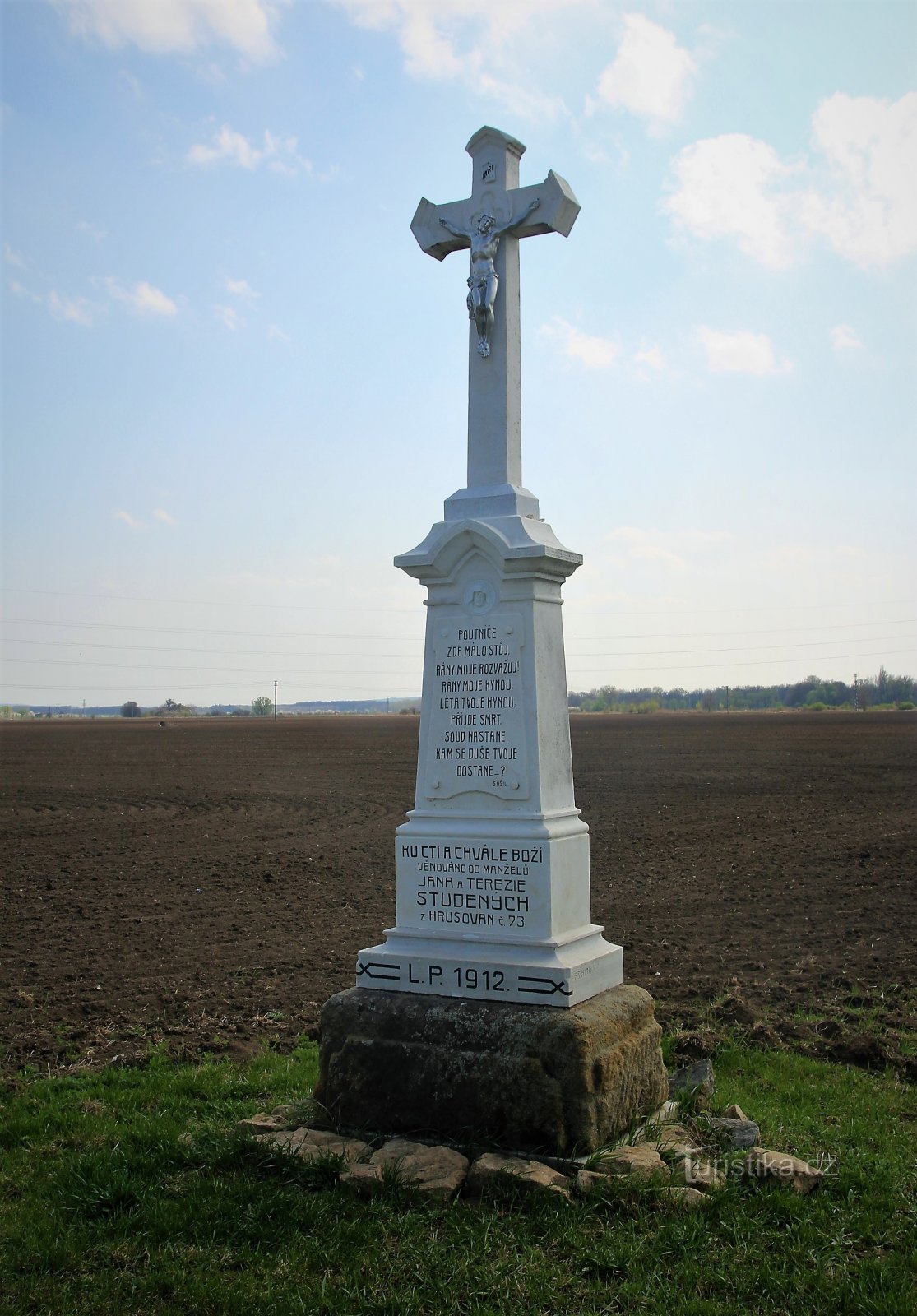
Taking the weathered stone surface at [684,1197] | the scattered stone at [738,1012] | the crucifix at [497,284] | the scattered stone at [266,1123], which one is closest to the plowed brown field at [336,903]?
the scattered stone at [738,1012]

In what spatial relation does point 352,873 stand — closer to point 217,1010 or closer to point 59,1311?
point 217,1010

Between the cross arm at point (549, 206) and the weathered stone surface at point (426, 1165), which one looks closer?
the weathered stone surface at point (426, 1165)

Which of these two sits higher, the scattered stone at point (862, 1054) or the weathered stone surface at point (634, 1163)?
the weathered stone surface at point (634, 1163)

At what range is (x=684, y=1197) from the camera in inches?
183

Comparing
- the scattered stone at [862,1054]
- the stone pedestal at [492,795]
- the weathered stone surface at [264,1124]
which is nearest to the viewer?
the weathered stone surface at [264,1124]

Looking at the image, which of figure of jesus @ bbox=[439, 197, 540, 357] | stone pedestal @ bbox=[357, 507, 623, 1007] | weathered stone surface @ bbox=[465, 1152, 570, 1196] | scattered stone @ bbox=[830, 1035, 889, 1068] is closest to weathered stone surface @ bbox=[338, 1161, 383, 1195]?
weathered stone surface @ bbox=[465, 1152, 570, 1196]

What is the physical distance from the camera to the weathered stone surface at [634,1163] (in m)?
4.80

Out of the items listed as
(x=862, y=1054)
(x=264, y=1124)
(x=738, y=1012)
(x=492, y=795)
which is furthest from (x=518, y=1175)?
(x=738, y=1012)

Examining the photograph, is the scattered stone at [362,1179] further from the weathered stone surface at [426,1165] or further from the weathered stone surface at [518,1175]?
the weathered stone surface at [518,1175]

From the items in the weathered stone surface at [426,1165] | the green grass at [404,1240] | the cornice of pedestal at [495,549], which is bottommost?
the green grass at [404,1240]

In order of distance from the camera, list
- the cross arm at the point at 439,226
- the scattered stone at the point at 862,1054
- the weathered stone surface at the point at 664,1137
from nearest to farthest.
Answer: the weathered stone surface at the point at 664,1137
the cross arm at the point at 439,226
the scattered stone at the point at 862,1054

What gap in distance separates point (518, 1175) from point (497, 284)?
14.9 feet

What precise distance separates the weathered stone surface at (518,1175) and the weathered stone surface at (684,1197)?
0.39 meters

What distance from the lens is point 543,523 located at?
20.8ft
